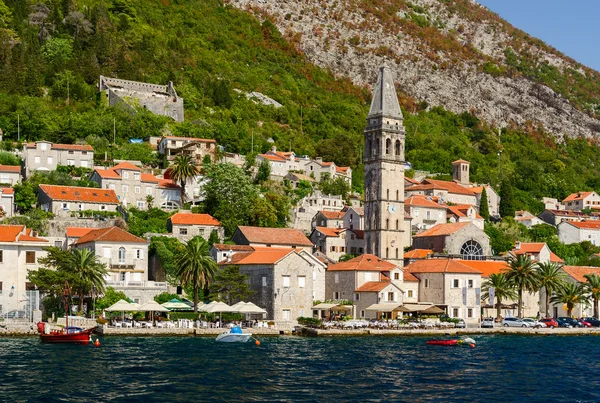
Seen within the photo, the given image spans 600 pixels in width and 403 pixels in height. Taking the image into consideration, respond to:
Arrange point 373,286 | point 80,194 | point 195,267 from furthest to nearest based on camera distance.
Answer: point 80,194 → point 373,286 → point 195,267

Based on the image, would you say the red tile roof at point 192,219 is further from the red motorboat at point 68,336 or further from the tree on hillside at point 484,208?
the tree on hillside at point 484,208

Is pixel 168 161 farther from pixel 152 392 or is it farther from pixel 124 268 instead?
pixel 152 392

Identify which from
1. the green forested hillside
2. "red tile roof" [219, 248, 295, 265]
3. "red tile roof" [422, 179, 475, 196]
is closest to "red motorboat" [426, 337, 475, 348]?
"red tile roof" [219, 248, 295, 265]

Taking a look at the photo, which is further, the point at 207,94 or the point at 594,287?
the point at 207,94

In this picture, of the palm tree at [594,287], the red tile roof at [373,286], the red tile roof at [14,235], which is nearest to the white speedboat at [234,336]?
the red tile roof at [373,286]

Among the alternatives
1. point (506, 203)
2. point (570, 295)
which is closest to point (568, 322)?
point (570, 295)

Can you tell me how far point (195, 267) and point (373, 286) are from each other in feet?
59.5

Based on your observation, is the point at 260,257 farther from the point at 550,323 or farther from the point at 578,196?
the point at 578,196

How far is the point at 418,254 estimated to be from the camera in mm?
98188

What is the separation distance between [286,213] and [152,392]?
6514 centimetres

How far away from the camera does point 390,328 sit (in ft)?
246

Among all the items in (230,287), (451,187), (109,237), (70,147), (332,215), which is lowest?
(230,287)

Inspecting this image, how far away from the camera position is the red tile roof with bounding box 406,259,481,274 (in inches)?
3408

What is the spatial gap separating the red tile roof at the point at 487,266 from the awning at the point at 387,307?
14.2 m
